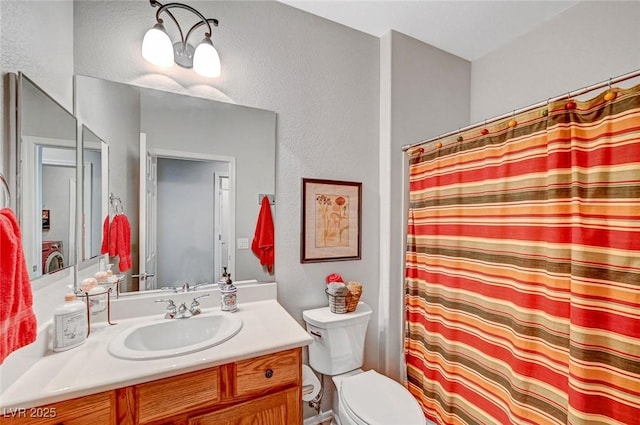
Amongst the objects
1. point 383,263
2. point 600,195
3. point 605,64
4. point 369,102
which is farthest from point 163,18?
point 605,64

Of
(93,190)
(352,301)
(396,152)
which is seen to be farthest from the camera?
(396,152)

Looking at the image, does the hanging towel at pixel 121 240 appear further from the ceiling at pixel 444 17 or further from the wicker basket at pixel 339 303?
the ceiling at pixel 444 17

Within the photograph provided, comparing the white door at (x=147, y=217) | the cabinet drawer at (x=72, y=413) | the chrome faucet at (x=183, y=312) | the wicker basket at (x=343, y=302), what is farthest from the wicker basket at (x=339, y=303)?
the cabinet drawer at (x=72, y=413)

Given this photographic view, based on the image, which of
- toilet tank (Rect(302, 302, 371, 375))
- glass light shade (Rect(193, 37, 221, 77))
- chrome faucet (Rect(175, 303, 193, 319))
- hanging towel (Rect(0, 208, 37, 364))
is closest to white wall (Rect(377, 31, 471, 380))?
toilet tank (Rect(302, 302, 371, 375))

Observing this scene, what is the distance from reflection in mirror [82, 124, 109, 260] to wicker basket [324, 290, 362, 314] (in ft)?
4.07

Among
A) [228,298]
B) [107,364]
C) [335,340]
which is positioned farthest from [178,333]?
[335,340]

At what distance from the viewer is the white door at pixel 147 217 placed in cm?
143

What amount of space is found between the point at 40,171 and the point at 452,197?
1.81 m

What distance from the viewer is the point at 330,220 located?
1872mm

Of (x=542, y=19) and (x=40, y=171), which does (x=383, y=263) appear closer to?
(x=40, y=171)

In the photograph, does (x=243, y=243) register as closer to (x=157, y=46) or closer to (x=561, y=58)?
(x=157, y=46)

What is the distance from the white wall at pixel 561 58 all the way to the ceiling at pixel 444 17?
11 centimetres

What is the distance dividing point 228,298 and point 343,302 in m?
0.66

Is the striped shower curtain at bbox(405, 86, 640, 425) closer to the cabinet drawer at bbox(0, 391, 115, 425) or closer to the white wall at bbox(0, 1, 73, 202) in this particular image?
the cabinet drawer at bbox(0, 391, 115, 425)
